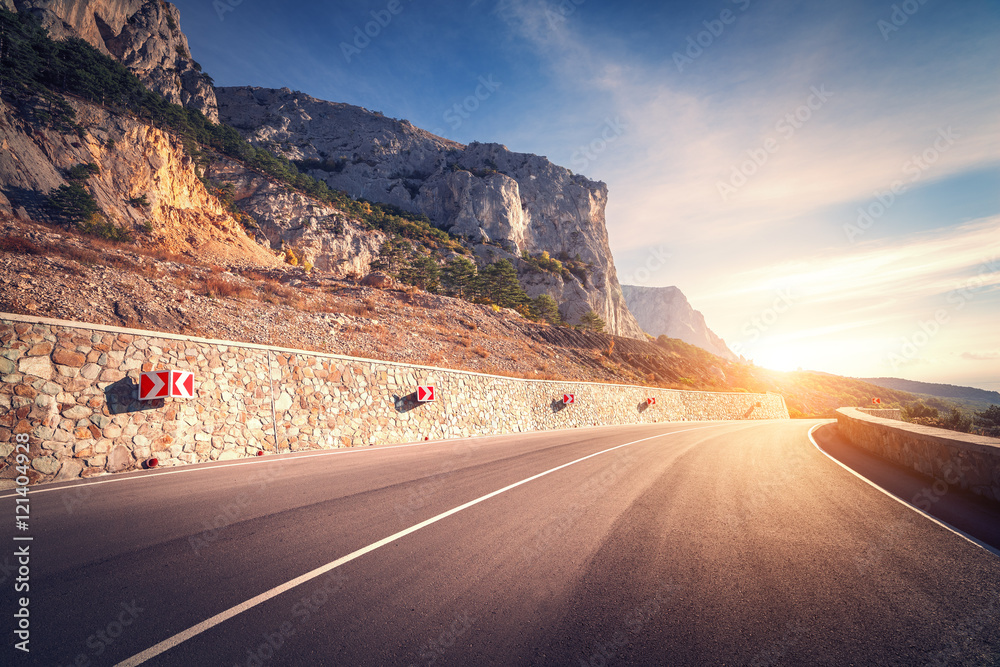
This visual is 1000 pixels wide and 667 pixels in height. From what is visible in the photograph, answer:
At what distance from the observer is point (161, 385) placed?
868cm

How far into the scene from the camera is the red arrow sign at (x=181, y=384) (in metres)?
8.79

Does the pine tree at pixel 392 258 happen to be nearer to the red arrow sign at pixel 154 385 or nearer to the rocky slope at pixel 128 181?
the rocky slope at pixel 128 181

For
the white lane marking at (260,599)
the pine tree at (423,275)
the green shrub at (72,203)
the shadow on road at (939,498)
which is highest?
the pine tree at (423,275)

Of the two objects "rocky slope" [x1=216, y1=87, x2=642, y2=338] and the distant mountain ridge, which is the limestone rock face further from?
the distant mountain ridge

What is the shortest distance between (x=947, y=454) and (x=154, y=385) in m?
16.0

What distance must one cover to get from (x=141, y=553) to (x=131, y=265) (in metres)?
23.1

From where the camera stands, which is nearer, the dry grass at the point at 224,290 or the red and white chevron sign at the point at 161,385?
the red and white chevron sign at the point at 161,385

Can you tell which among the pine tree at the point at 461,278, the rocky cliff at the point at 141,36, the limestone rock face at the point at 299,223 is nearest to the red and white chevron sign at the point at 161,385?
the pine tree at the point at 461,278

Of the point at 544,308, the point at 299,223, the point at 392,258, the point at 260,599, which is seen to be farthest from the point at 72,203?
the point at 544,308

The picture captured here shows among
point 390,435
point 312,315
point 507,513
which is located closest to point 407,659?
point 507,513

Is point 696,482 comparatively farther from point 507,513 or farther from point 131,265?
point 131,265

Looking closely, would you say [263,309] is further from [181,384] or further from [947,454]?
[947,454]

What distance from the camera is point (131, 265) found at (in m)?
19.8

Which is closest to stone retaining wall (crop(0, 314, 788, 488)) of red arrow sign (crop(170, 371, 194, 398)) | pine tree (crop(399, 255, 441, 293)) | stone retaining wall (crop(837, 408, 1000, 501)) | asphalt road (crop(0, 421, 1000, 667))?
red arrow sign (crop(170, 371, 194, 398))
